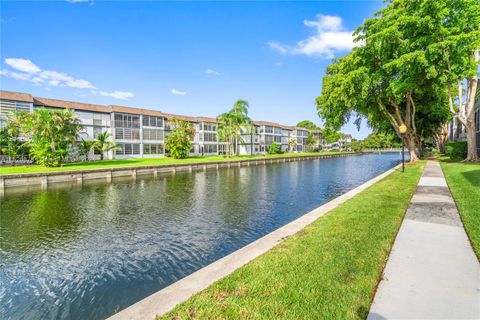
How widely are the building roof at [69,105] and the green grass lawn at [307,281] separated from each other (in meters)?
43.9

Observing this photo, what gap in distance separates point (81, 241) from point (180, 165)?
26275 millimetres

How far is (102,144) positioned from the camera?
132 feet

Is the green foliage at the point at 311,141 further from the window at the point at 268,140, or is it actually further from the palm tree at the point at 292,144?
the window at the point at 268,140

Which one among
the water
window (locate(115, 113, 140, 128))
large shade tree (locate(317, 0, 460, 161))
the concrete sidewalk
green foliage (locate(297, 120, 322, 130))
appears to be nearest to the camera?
the concrete sidewalk

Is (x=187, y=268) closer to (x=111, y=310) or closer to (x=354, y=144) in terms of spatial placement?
(x=111, y=310)

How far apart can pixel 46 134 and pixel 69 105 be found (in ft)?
41.8

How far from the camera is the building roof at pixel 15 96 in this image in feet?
103

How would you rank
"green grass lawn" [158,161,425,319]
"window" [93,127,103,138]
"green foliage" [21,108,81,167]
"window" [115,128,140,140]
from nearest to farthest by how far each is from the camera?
"green grass lawn" [158,161,425,319] → "green foliage" [21,108,81,167] → "window" [93,127,103,138] → "window" [115,128,140,140]

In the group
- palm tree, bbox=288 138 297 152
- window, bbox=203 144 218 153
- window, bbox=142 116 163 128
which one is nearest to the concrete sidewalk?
window, bbox=142 116 163 128

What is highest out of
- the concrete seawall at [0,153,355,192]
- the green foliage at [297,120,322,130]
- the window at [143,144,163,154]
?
the green foliage at [297,120,322,130]

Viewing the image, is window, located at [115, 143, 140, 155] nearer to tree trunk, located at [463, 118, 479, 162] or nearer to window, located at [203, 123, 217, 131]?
window, located at [203, 123, 217, 131]

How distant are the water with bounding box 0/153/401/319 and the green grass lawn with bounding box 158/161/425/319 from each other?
303 cm

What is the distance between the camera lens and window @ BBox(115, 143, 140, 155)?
44656 millimetres

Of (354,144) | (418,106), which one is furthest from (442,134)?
(354,144)
